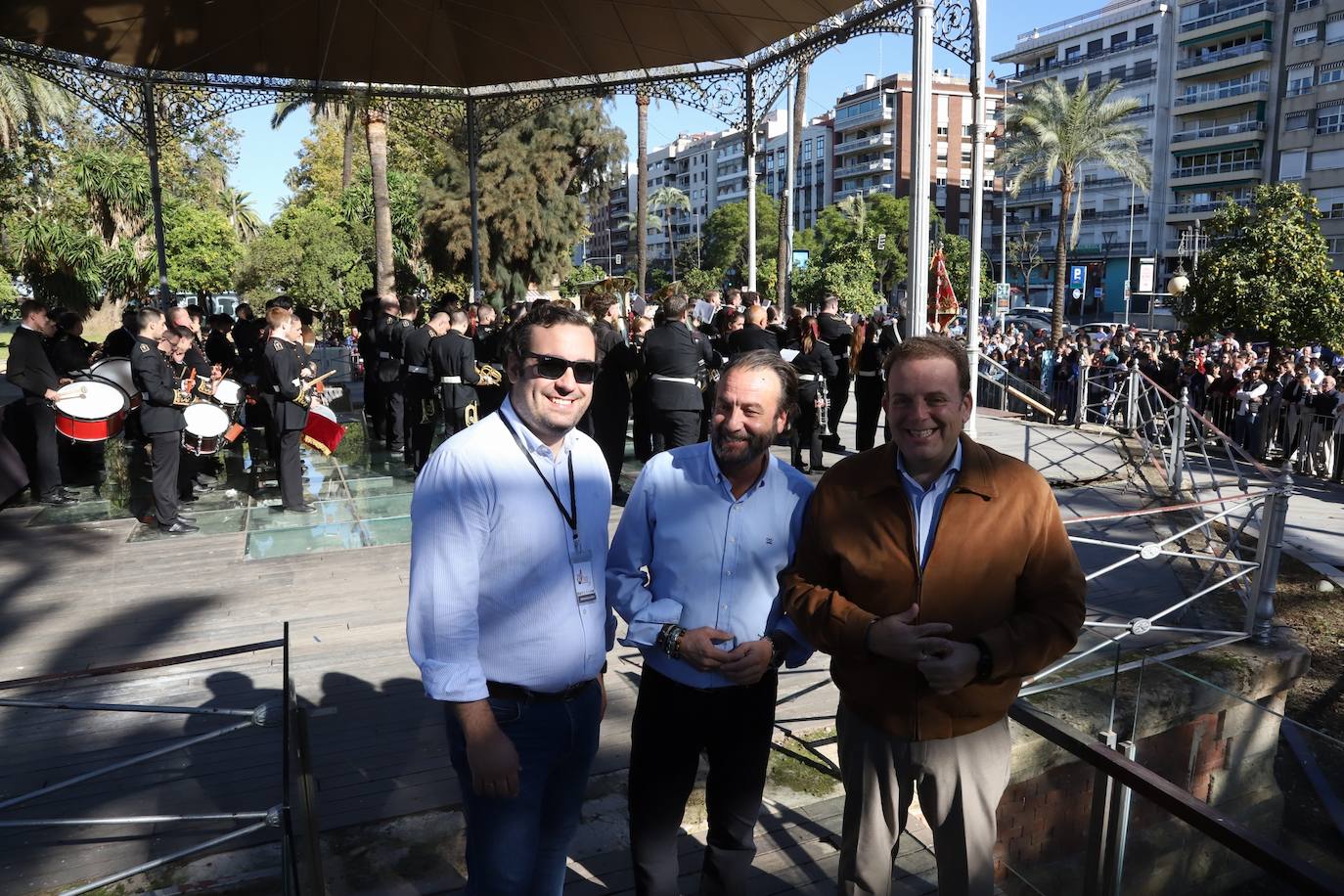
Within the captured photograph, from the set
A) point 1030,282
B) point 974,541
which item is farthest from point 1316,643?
point 1030,282

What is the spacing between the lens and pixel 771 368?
8.63 feet

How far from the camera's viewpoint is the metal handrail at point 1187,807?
166 centimetres

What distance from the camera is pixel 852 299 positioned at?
38.9 m

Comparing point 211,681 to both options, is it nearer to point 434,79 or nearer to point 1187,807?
point 1187,807

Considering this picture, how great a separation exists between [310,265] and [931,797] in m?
31.8

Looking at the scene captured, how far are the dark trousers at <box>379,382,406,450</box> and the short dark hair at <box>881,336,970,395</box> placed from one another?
962cm

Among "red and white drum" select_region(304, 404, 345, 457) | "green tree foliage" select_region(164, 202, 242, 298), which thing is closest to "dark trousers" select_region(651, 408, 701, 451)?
"red and white drum" select_region(304, 404, 345, 457)

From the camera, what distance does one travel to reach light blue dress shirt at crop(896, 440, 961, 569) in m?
2.38

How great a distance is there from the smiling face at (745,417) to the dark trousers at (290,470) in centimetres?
701

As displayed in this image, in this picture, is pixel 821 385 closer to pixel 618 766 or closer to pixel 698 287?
pixel 618 766

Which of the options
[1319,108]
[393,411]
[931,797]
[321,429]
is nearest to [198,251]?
[393,411]

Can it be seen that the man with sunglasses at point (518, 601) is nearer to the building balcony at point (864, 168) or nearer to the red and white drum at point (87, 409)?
the red and white drum at point (87, 409)

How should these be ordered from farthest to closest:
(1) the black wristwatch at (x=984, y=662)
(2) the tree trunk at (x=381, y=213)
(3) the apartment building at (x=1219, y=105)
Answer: (3) the apartment building at (x=1219, y=105) < (2) the tree trunk at (x=381, y=213) < (1) the black wristwatch at (x=984, y=662)

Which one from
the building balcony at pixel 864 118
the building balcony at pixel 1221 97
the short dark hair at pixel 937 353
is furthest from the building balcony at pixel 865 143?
the short dark hair at pixel 937 353
